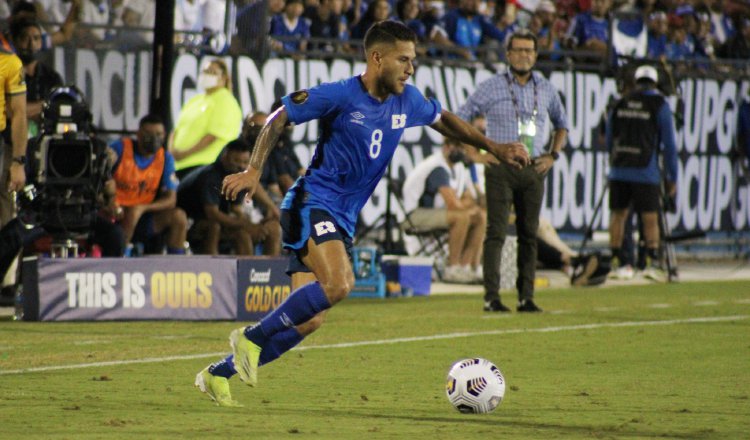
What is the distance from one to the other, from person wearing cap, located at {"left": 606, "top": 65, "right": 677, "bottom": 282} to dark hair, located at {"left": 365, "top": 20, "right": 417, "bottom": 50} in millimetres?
10496

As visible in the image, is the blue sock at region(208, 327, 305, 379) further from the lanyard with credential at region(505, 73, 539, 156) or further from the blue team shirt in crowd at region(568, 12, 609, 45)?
the blue team shirt in crowd at region(568, 12, 609, 45)

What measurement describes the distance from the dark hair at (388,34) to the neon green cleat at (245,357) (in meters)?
1.68

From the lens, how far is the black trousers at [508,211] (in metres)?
13.2

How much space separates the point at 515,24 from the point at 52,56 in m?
8.85

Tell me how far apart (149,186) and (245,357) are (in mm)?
7606

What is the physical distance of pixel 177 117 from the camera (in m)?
16.4

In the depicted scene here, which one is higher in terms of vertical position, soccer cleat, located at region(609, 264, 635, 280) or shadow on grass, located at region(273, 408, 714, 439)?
shadow on grass, located at region(273, 408, 714, 439)

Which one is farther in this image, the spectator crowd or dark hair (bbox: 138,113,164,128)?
the spectator crowd

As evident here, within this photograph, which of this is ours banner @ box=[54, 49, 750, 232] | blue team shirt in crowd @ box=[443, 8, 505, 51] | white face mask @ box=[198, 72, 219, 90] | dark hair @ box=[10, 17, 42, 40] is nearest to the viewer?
dark hair @ box=[10, 17, 42, 40]

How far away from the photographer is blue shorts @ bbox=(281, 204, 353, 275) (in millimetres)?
7539

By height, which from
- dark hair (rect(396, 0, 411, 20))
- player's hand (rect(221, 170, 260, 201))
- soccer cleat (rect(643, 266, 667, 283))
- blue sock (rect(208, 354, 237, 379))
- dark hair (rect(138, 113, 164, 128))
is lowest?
soccer cleat (rect(643, 266, 667, 283))

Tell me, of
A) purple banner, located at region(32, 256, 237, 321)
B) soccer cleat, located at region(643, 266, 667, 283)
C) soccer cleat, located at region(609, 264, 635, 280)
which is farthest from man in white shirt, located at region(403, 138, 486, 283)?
purple banner, located at region(32, 256, 237, 321)

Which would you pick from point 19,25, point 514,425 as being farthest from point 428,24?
point 514,425

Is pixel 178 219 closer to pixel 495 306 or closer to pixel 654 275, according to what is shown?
pixel 495 306
